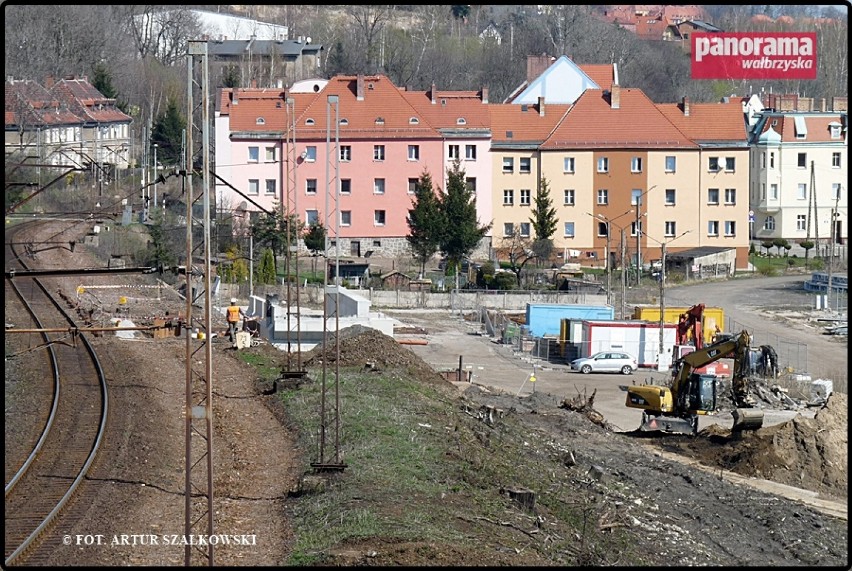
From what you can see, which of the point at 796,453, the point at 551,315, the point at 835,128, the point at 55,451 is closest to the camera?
the point at 55,451

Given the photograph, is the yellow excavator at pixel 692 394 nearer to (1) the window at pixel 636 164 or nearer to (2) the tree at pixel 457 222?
(2) the tree at pixel 457 222

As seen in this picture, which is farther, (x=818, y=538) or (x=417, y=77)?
(x=417, y=77)

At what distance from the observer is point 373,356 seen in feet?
97.2

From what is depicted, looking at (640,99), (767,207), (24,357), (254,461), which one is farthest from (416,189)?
(254,461)

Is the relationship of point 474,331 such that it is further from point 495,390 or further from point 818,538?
point 818,538

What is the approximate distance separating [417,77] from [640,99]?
35.6m

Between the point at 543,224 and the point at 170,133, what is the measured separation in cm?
2192

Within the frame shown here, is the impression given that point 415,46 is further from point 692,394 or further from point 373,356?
point 692,394

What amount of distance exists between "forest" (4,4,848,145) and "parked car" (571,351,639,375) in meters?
40.6

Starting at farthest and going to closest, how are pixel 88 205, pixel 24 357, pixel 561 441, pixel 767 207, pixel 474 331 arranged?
pixel 767 207 → pixel 88 205 → pixel 474 331 → pixel 24 357 → pixel 561 441

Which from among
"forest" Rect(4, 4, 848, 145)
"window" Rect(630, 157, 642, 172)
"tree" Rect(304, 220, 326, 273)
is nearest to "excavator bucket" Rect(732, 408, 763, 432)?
"tree" Rect(304, 220, 326, 273)

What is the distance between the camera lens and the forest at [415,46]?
77750 millimetres

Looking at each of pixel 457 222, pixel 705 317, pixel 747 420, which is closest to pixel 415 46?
pixel 457 222

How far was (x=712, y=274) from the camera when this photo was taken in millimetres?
58562
